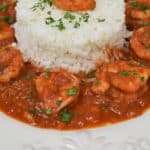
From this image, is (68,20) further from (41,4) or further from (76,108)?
(76,108)

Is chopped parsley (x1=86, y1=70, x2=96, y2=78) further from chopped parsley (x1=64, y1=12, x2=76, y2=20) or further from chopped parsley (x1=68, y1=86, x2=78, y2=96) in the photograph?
chopped parsley (x1=64, y1=12, x2=76, y2=20)

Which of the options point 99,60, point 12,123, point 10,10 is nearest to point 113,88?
point 99,60

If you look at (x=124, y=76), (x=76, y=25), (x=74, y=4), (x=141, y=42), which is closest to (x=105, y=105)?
(x=124, y=76)

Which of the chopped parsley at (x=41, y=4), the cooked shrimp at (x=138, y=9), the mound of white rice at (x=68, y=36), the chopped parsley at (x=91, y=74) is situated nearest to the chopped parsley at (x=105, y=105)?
the chopped parsley at (x=91, y=74)

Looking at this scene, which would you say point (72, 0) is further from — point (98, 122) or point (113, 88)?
point (98, 122)

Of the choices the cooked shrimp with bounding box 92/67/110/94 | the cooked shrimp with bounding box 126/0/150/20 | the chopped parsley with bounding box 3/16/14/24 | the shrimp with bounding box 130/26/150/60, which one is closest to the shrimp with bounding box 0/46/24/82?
the chopped parsley with bounding box 3/16/14/24
